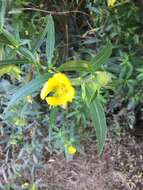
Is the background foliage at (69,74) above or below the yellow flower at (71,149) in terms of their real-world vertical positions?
above

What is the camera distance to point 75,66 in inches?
45.3

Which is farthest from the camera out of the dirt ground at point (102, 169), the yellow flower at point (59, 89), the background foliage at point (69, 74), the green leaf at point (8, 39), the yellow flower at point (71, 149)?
the dirt ground at point (102, 169)

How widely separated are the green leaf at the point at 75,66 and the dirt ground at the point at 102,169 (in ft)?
2.74

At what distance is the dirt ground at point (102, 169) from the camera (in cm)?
193

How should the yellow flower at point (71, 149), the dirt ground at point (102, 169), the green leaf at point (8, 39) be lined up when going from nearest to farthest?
1. the green leaf at point (8, 39)
2. the yellow flower at point (71, 149)
3. the dirt ground at point (102, 169)

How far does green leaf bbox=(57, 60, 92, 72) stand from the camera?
1146 mm

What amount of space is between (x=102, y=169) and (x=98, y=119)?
0.84m

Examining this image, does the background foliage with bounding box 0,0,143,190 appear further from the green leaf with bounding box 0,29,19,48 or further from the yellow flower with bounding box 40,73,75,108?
the yellow flower with bounding box 40,73,75,108

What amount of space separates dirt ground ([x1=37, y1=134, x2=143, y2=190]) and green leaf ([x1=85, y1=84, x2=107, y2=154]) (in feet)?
2.62

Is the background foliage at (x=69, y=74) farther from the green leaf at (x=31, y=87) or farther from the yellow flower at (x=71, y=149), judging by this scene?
the green leaf at (x=31, y=87)

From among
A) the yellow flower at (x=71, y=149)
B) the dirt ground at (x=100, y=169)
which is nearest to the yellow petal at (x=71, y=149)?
the yellow flower at (x=71, y=149)

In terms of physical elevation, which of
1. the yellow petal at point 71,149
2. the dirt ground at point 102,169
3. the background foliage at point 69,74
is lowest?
the dirt ground at point 102,169

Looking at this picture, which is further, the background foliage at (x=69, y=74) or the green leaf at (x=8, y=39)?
the background foliage at (x=69, y=74)

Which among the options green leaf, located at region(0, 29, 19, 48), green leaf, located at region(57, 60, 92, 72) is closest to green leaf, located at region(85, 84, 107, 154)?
green leaf, located at region(57, 60, 92, 72)
